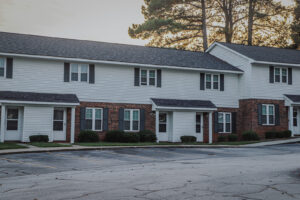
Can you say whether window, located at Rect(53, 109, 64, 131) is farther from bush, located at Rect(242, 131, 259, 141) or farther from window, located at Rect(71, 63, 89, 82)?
bush, located at Rect(242, 131, 259, 141)

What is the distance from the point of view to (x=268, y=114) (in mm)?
30250

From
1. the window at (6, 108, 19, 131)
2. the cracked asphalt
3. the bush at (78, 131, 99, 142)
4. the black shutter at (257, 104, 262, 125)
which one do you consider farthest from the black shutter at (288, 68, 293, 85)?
the cracked asphalt

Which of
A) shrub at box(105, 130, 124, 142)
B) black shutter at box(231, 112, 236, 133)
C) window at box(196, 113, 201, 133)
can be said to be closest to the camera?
shrub at box(105, 130, 124, 142)

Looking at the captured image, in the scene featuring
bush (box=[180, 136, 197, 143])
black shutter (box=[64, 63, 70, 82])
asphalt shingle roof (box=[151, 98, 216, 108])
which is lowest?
bush (box=[180, 136, 197, 143])

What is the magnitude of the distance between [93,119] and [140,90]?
4.02 metres

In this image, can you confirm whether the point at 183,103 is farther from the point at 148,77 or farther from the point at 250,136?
the point at 250,136

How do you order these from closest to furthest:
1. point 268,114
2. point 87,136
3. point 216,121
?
point 87,136 → point 216,121 → point 268,114

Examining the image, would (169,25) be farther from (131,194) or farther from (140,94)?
(131,194)

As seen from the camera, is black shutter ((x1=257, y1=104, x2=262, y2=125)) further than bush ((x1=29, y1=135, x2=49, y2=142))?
Yes

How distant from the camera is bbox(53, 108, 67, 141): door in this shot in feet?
81.0

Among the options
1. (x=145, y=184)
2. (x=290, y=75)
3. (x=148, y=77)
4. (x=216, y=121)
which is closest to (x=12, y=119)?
(x=148, y=77)

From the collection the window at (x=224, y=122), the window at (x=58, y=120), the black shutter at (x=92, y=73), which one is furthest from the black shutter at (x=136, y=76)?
the window at (x=224, y=122)

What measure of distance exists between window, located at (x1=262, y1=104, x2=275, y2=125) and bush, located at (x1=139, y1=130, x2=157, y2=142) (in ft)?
31.0

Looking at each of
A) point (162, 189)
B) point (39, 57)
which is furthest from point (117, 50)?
point (162, 189)
